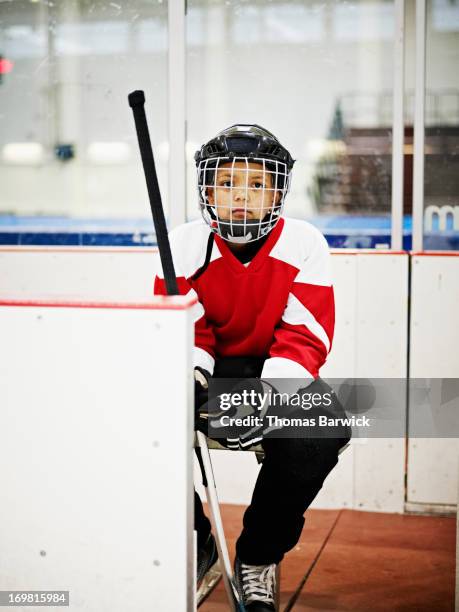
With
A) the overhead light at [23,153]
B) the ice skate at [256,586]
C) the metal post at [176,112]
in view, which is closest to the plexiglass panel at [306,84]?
the metal post at [176,112]

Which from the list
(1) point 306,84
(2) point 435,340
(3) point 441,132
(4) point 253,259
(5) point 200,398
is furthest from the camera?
(1) point 306,84

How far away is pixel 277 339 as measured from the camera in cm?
188

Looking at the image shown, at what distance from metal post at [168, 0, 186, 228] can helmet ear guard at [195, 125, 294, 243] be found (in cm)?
122

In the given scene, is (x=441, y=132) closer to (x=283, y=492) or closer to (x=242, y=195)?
(x=242, y=195)

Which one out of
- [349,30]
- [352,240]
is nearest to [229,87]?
[349,30]

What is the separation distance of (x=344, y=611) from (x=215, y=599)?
0.34 metres

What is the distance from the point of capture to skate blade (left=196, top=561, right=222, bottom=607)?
2.12 m

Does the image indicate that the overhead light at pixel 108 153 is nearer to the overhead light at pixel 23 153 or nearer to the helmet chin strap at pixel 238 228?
the overhead light at pixel 23 153

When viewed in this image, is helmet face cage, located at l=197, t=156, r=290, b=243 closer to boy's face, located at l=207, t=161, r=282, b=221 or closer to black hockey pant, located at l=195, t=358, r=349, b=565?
boy's face, located at l=207, t=161, r=282, b=221

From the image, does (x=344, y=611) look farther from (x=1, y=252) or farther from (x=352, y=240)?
(x=1, y=252)

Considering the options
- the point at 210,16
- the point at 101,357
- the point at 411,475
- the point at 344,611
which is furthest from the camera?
the point at 210,16

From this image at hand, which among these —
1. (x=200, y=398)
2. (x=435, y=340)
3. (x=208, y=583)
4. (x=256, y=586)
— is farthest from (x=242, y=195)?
(x=435, y=340)

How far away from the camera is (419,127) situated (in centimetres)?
293

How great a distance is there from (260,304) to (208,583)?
80 cm
